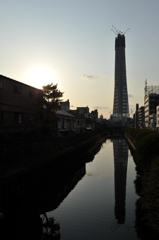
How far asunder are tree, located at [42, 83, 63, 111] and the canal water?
13173 mm

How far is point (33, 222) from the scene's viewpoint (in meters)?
16.9

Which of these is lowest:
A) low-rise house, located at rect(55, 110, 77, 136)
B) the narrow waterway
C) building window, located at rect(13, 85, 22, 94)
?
the narrow waterway

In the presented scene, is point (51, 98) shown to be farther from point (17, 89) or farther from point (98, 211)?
point (98, 211)

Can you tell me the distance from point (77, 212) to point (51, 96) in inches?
915

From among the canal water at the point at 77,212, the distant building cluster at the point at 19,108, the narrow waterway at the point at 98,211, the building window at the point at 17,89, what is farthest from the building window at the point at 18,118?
the narrow waterway at the point at 98,211

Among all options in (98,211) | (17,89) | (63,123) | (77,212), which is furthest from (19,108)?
(63,123)

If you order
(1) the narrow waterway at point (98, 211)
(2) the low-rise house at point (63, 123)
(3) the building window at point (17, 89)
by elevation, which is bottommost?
(1) the narrow waterway at point (98, 211)

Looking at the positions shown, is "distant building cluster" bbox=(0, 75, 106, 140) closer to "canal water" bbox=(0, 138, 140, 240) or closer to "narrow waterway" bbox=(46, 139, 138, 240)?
"canal water" bbox=(0, 138, 140, 240)

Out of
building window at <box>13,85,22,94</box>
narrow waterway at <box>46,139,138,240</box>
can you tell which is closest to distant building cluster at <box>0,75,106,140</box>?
building window at <box>13,85,22,94</box>

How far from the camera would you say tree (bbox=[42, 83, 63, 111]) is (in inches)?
1501

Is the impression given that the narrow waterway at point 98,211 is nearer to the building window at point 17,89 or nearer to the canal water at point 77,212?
the canal water at point 77,212

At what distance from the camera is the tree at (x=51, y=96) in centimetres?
3813

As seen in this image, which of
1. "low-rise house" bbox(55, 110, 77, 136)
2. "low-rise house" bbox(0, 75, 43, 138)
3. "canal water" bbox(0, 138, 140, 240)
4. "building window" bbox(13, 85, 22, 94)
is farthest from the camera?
"low-rise house" bbox(55, 110, 77, 136)

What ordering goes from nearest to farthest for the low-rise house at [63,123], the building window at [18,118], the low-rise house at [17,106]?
the low-rise house at [17,106] → the building window at [18,118] → the low-rise house at [63,123]
